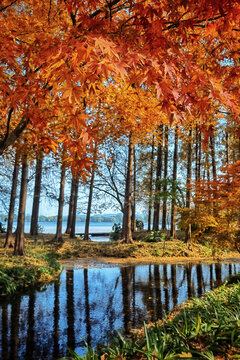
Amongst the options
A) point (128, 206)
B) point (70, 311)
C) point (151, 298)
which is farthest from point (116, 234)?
point (70, 311)

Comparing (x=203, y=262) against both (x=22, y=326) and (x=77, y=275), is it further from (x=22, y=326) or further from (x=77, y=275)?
(x=22, y=326)

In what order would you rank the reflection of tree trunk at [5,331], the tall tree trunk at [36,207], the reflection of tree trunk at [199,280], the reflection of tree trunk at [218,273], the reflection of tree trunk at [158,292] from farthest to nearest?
the tall tree trunk at [36,207] → the reflection of tree trunk at [218,273] → the reflection of tree trunk at [199,280] → the reflection of tree trunk at [158,292] → the reflection of tree trunk at [5,331]

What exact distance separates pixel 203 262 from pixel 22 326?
1082 centimetres

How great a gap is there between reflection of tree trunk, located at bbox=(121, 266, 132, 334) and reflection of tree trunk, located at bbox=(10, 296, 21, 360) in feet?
6.57

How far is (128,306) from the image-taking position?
7254 mm

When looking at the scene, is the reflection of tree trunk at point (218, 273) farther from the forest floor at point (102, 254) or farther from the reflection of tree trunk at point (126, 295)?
the reflection of tree trunk at point (126, 295)

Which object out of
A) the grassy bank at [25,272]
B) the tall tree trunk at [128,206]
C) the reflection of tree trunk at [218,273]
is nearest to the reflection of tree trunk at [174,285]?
the reflection of tree trunk at [218,273]

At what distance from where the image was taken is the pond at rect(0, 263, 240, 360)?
5.09 m

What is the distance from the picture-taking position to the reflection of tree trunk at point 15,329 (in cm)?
467

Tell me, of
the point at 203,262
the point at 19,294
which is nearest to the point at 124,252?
the point at 203,262

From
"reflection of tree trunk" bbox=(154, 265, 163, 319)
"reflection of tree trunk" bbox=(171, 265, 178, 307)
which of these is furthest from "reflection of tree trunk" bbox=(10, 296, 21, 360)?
"reflection of tree trunk" bbox=(171, 265, 178, 307)

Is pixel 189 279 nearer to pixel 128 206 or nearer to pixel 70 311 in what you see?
pixel 70 311

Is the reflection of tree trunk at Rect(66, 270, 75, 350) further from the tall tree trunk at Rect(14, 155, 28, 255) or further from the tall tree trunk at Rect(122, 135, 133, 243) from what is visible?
the tall tree trunk at Rect(122, 135, 133, 243)

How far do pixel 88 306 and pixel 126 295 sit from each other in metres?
1.51
